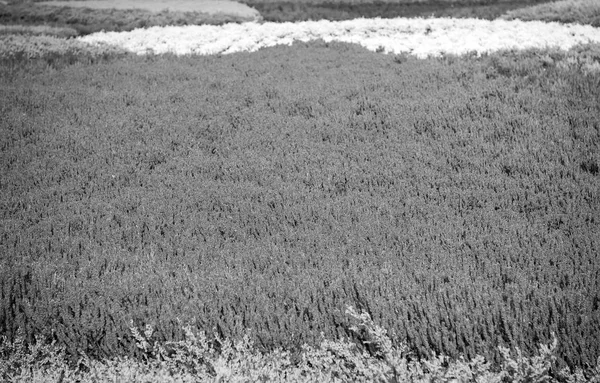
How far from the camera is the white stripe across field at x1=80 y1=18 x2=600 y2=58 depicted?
13.3 metres

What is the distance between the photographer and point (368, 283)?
5316 mm

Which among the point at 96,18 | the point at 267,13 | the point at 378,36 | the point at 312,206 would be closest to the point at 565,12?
the point at 378,36

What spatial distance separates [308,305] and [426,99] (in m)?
5.87

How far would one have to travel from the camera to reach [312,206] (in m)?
6.89

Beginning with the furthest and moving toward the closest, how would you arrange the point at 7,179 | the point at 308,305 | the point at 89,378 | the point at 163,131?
the point at 163,131, the point at 7,179, the point at 308,305, the point at 89,378

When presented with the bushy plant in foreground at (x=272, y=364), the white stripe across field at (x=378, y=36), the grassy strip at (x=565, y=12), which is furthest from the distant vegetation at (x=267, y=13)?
the bushy plant in foreground at (x=272, y=364)

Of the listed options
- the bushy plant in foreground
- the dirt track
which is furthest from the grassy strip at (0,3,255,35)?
the bushy plant in foreground

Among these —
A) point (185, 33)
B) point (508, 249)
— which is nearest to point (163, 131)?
point (508, 249)

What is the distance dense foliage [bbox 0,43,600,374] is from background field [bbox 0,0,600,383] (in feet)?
0.10

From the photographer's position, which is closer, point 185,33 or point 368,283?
point 368,283

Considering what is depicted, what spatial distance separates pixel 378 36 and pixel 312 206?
938 centimetres

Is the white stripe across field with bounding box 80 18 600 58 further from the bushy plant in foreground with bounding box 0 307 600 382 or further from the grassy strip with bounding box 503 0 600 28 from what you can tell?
the bushy plant in foreground with bounding box 0 307 600 382

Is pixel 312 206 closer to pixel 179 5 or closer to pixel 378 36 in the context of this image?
pixel 378 36

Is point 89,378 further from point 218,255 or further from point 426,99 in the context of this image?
point 426,99
